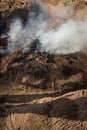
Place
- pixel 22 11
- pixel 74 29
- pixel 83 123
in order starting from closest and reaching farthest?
pixel 83 123, pixel 74 29, pixel 22 11

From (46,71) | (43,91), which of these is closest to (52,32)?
(46,71)

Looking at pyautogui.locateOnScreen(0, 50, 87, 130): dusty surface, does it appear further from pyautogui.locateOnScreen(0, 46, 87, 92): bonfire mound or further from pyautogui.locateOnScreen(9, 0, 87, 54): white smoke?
pyautogui.locateOnScreen(9, 0, 87, 54): white smoke

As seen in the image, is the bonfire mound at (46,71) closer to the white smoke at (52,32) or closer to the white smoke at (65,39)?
the white smoke at (65,39)

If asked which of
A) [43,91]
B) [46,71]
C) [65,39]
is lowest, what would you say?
[43,91]

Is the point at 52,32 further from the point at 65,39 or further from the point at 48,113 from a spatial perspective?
the point at 48,113

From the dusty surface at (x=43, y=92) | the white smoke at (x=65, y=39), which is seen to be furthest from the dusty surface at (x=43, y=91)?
the white smoke at (x=65, y=39)

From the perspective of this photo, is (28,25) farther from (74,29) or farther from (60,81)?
(60,81)

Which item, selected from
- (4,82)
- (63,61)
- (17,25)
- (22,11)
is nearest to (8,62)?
(4,82)
